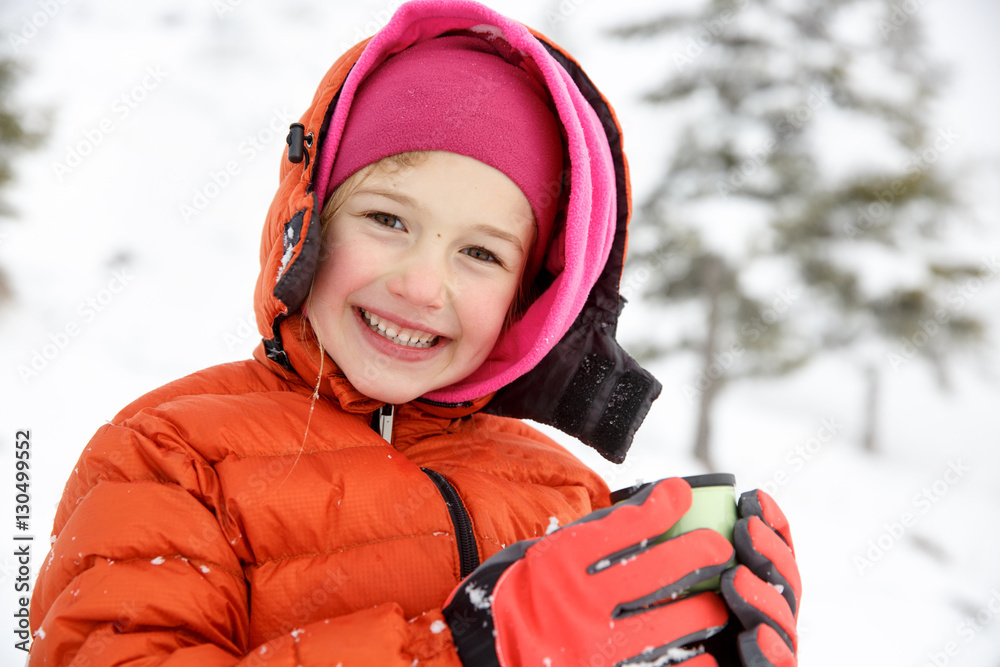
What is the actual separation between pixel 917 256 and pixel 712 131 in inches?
102

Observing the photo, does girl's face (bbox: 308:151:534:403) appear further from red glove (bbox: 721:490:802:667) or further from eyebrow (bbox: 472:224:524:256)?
red glove (bbox: 721:490:802:667)

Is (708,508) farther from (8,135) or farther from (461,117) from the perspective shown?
(8,135)

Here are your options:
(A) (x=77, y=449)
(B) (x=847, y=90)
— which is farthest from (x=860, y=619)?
(B) (x=847, y=90)

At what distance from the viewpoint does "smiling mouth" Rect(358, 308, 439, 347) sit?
158 cm

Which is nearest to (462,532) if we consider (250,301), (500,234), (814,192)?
(500,234)

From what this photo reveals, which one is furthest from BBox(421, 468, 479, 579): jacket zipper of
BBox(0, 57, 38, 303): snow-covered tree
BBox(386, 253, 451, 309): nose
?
BBox(0, 57, 38, 303): snow-covered tree

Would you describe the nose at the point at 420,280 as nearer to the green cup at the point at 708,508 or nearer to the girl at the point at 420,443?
the girl at the point at 420,443

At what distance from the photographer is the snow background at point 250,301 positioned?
154 inches

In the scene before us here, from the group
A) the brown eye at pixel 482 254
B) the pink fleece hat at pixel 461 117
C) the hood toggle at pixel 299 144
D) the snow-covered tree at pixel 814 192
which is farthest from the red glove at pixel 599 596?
the snow-covered tree at pixel 814 192

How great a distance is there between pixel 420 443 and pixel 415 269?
0.52 meters

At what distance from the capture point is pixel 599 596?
116 cm

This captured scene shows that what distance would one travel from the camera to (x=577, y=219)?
5.49ft

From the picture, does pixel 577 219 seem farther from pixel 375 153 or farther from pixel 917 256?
pixel 917 256

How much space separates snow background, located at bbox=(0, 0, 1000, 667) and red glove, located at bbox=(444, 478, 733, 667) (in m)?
2.03
